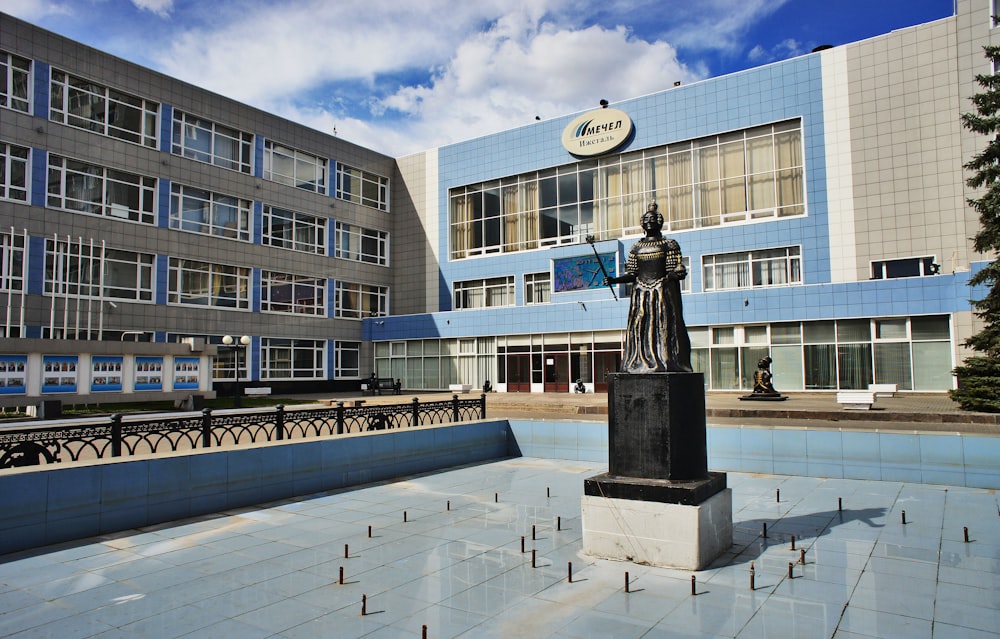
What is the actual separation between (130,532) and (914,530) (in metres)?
10.5

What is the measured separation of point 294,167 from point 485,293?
13997 millimetres

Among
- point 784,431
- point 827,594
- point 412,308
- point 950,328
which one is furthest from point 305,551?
point 412,308

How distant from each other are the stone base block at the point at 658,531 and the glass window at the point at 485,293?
105 feet

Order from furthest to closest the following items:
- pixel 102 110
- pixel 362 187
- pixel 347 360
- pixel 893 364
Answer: pixel 362 187
pixel 347 360
pixel 102 110
pixel 893 364

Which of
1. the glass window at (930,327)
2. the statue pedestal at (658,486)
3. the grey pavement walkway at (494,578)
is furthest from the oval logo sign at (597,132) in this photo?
the statue pedestal at (658,486)

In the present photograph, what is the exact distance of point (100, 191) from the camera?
1182 inches

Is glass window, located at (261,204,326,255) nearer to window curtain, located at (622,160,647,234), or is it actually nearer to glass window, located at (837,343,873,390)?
window curtain, located at (622,160,647,234)

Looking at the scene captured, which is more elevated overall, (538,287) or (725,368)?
(538,287)

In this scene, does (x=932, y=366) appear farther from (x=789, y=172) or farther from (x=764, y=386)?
(x=789, y=172)

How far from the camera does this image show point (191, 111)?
34000mm

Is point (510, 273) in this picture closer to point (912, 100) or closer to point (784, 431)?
point (912, 100)

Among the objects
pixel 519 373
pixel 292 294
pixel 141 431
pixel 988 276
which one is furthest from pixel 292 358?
pixel 988 276

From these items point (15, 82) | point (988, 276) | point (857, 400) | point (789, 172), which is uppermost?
point (15, 82)

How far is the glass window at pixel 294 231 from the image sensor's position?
38000mm
